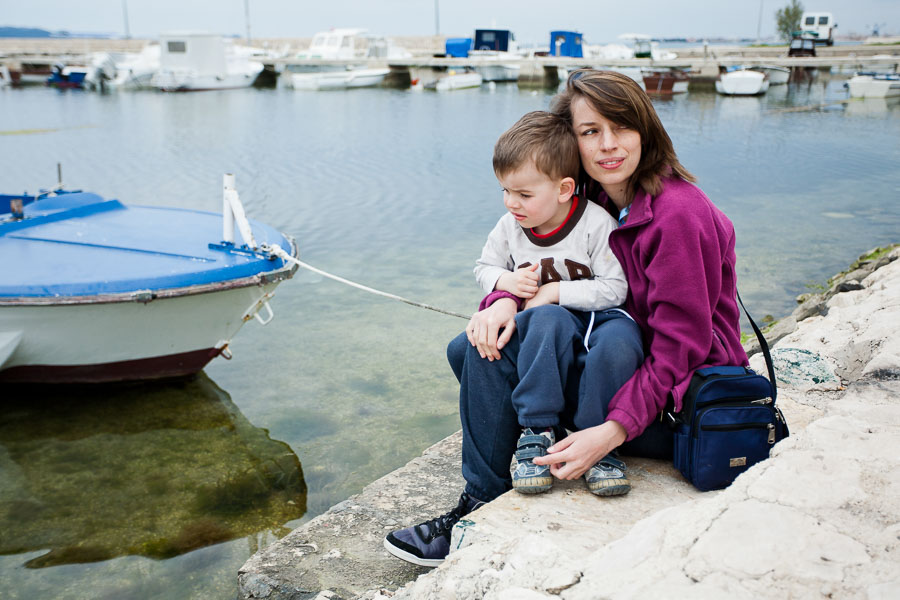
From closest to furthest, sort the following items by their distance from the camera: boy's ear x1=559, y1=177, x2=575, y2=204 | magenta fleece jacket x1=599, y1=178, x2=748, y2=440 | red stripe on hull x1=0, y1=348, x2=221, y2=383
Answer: magenta fleece jacket x1=599, y1=178, x2=748, y2=440
boy's ear x1=559, y1=177, x2=575, y2=204
red stripe on hull x1=0, y1=348, x2=221, y2=383

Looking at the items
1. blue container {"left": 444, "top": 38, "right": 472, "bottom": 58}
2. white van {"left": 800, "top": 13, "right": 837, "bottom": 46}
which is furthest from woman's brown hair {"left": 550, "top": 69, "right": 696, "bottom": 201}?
white van {"left": 800, "top": 13, "right": 837, "bottom": 46}

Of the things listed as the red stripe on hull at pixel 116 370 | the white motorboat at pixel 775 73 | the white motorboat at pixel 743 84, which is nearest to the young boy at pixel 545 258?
the red stripe on hull at pixel 116 370

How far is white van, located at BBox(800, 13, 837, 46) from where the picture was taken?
4675cm

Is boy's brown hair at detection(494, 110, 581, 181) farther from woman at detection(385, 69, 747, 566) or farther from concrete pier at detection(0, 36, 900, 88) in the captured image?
concrete pier at detection(0, 36, 900, 88)

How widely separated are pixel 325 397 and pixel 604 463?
3702mm

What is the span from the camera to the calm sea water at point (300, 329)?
13.3ft

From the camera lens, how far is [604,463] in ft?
7.43

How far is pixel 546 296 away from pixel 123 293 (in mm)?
3350

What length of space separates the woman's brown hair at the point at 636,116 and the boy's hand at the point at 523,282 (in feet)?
1.32

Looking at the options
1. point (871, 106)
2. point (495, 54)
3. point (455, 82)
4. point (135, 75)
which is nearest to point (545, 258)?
point (871, 106)

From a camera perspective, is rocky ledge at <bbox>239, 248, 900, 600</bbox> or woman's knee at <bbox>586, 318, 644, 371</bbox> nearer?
rocky ledge at <bbox>239, 248, 900, 600</bbox>

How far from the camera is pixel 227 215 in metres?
5.14

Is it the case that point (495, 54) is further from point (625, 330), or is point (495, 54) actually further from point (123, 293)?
point (625, 330)

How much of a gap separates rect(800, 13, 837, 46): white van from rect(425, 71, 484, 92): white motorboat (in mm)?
22937
